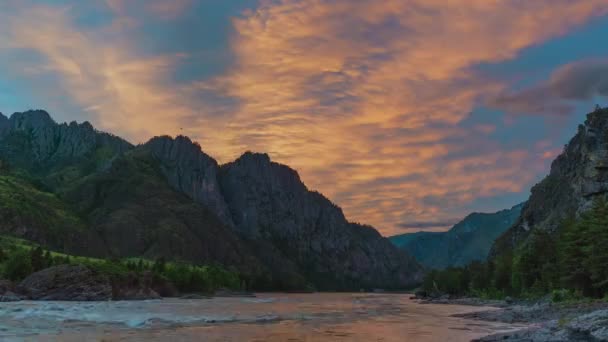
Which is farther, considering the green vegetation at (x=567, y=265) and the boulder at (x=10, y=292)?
the boulder at (x=10, y=292)

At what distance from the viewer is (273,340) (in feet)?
140

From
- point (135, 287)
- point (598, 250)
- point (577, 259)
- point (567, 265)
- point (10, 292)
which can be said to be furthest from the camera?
point (135, 287)

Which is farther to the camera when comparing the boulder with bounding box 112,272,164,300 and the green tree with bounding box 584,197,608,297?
the boulder with bounding box 112,272,164,300

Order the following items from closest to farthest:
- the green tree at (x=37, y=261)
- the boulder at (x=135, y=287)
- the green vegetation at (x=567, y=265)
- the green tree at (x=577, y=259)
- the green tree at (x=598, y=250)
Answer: the green tree at (x=598, y=250) < the green vegetation at (x=567, y=265) < the green tree at (x=577, y=259) < the boulder at (x=135, y=287) < the green tree at (x=37, y=261)

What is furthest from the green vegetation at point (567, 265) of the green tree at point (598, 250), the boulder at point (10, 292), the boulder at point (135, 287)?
the boulder at point (135, 287)

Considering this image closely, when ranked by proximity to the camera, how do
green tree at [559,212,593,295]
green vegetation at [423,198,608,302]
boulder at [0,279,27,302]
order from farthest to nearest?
boulder at [0,279,27,302], green tree at [559,212,593,295], green vegetation at [423,198,608,302]

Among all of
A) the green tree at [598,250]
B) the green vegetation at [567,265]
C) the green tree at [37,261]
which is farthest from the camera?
the green tree at [37,261]

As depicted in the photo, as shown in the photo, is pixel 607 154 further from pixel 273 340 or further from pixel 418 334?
pixel 273 340

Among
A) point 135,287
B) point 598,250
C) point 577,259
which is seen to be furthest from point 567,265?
point 135,287

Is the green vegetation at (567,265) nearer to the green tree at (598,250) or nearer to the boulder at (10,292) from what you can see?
the green tree at (598,250)

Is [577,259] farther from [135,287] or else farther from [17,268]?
[17,268]

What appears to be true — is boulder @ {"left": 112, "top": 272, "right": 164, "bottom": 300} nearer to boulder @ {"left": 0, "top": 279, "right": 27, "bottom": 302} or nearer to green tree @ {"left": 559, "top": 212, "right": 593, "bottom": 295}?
boulder @ {"left": 0, "top": 279, "right": 27, "bottom": 302}

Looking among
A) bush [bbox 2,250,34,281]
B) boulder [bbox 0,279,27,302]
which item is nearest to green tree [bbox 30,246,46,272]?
bush [bbox 2,250,34,281]

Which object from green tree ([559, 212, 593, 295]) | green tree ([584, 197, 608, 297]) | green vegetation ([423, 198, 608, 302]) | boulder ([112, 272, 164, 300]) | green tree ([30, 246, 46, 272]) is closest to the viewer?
green tree ([584, 197, 608, 297])
